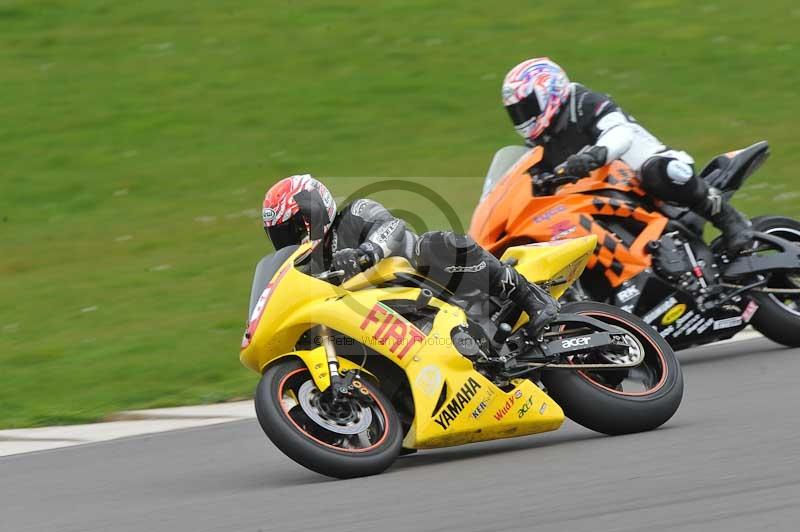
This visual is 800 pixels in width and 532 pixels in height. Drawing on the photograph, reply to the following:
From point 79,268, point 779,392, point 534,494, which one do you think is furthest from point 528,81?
point 79,268

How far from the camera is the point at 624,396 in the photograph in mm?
6273

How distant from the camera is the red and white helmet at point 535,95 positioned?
8398 millimetres

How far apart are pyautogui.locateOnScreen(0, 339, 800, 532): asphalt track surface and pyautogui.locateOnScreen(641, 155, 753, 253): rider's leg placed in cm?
115

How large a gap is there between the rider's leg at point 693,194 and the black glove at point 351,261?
2.88 metres

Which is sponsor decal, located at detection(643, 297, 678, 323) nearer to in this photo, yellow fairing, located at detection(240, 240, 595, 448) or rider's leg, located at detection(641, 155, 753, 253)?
rider's leg, located at detection(641, 155, 753, 253)

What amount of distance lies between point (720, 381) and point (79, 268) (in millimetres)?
7140

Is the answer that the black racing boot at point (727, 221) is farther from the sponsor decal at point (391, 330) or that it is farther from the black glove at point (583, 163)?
the sponsor decal at point (391, 330)

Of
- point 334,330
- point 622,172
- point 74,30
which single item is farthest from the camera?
point 74,30

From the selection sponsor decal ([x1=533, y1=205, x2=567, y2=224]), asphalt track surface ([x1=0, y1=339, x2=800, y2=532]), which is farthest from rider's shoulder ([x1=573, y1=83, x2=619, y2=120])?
asphalt track surface ([x1=0, y1=339, x2=800, y2=532])

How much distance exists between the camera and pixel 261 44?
19.6m

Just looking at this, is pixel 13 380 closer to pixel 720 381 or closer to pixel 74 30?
pixel 720 381

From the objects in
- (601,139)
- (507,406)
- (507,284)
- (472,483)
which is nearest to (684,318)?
(601,139)

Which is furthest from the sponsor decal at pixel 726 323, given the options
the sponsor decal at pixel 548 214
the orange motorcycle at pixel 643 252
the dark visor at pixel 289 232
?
the dark visor at pixel 289 232

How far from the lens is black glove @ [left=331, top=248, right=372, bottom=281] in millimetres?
5938
